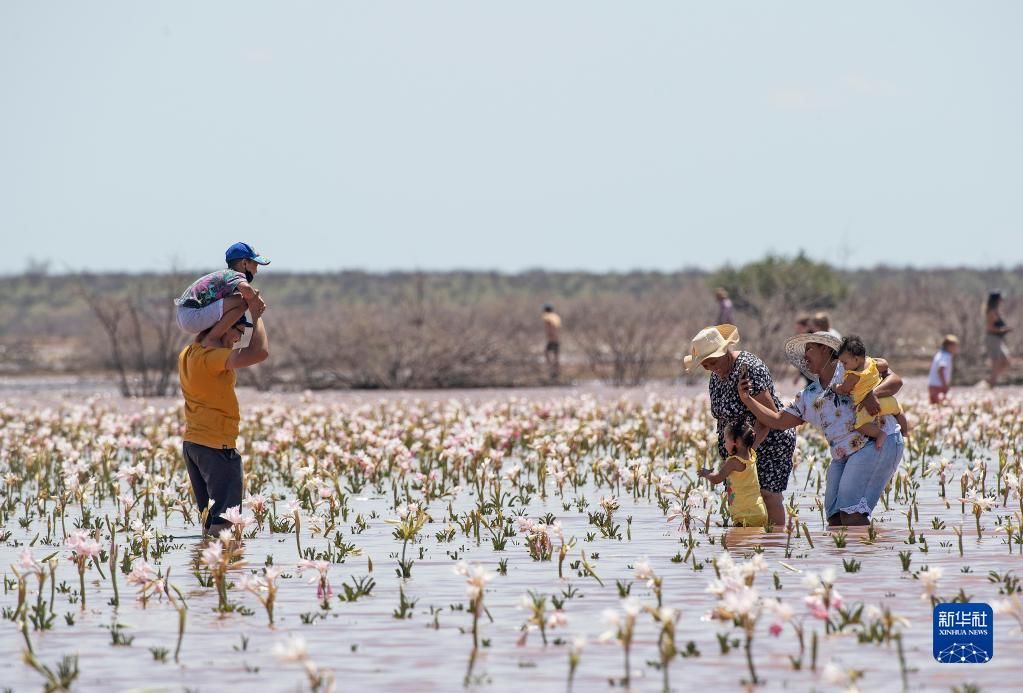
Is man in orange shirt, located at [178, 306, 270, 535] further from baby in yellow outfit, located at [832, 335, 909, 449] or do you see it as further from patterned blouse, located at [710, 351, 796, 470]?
baby in yellow outfit, located at [832, 335, 909, 449]

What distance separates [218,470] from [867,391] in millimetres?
4110

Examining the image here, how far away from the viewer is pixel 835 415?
10898 mm

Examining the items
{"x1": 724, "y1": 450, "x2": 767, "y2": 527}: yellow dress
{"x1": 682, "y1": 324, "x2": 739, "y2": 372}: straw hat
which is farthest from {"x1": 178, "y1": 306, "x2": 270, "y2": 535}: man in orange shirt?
{"x1": 724, "y1": 450, "x2": 767, "y2": 527}: yellow dress

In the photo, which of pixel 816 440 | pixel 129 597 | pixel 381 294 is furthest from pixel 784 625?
pixel 381 294

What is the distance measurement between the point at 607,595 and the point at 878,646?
72.2 inches

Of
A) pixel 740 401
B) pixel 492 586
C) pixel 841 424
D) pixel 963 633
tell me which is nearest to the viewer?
pixel 963 633

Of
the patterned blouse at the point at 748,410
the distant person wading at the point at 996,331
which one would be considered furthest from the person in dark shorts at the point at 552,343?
the patterned blouse at the point at 748,410

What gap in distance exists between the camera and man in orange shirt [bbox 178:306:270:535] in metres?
10.7

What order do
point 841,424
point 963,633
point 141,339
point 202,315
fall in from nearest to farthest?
point 963,633 < point 202,315 < point 841,424 < point 141,339

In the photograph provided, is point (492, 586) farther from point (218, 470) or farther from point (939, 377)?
point (939, 377)

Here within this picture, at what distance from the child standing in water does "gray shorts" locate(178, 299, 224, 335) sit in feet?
10.7

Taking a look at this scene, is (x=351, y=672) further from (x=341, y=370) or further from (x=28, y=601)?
(x=341, y=370)

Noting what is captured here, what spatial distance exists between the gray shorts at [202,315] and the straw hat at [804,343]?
3.71 metres

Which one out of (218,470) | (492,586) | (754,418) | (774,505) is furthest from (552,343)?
(492,586)
